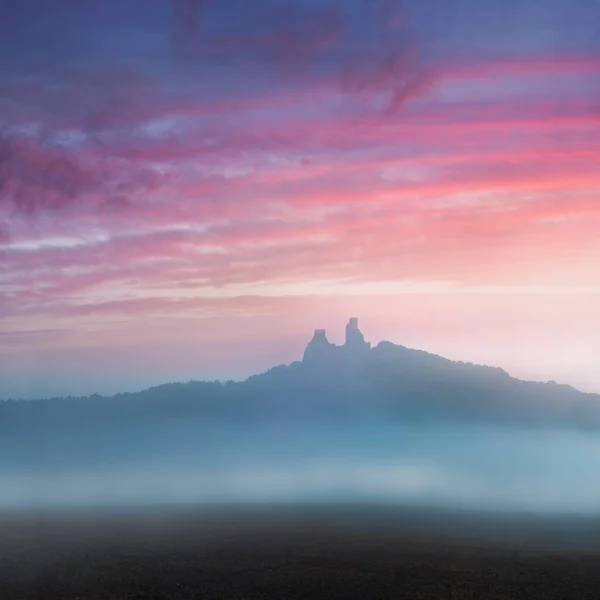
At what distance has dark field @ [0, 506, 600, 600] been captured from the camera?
63938 millimetres

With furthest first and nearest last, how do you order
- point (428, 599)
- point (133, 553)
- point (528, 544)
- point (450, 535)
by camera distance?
point (450, 535) → point (528, 544) → point (133, 553) → point (428, 599)

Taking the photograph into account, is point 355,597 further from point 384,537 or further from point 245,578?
point 384,537

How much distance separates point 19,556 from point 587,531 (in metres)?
89.6

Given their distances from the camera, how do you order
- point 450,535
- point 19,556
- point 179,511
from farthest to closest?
point 179,511 < point 450,535 < point 19,556

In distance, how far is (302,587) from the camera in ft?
214

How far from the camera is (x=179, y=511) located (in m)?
173

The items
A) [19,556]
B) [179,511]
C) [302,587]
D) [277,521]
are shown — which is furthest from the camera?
[179,511]

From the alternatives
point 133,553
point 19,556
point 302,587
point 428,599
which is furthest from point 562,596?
point 19,556

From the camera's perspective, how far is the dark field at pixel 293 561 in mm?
63938

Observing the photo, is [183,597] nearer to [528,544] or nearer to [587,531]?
[528,544]

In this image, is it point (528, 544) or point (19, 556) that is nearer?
point (19, 556)

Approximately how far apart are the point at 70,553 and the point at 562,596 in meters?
46.5

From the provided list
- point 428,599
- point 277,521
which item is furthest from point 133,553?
point 277,521

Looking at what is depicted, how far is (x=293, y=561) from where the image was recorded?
7688 centimetres
